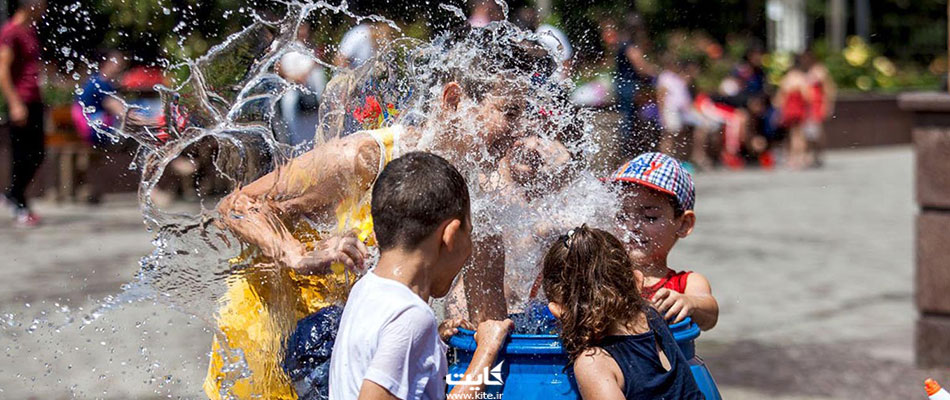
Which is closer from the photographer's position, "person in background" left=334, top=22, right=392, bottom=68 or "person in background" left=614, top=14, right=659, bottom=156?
"person in background" left=334, top=22, right=392, bottom=68

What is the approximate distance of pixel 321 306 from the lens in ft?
9.72

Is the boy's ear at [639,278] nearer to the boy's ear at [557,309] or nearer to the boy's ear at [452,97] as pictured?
the boy's ear at [557,309]

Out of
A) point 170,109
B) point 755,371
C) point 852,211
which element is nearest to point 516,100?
point 170,109

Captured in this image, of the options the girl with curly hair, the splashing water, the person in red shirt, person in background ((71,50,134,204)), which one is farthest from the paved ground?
the girl with curly hair

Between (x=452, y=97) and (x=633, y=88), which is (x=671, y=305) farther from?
(x=633, y=88)

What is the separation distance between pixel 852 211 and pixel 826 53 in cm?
1272

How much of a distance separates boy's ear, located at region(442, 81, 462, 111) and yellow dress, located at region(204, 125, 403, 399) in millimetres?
A: 131

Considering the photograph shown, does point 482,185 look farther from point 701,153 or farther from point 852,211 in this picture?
point 701,153

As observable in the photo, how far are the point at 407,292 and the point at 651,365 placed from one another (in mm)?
554

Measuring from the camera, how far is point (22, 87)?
9539 mm

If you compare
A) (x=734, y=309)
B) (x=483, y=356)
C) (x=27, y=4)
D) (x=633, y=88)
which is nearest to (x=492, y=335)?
(x=483, y=356)

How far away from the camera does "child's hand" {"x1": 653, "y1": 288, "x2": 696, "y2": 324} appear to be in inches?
109

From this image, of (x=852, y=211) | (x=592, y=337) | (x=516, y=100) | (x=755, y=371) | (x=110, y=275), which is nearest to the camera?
(x=592, y=337)

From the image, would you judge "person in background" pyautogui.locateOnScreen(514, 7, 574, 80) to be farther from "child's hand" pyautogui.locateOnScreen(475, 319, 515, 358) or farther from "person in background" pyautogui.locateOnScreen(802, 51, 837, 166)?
"person in background" pyautogui.locateOnScreen(802, 51, 837, 166)
